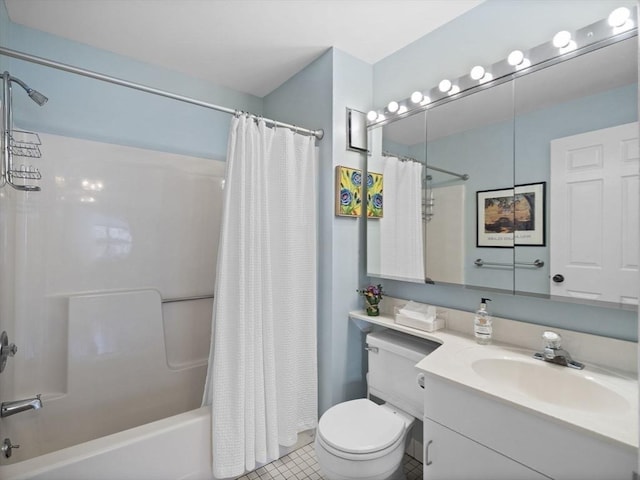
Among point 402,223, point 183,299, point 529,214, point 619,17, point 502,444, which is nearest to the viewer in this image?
point 502,444

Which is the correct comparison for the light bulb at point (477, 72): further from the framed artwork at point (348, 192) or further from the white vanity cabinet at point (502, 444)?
the white vanity cabinet at point (502, 444)

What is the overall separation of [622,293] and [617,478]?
63 centimetres

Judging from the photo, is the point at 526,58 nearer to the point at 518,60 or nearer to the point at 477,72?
the point at 518,60

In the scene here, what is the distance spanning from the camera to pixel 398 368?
164 centimetres

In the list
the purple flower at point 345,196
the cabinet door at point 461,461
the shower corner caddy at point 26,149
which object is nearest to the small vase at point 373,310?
the purple flower at point 345,196

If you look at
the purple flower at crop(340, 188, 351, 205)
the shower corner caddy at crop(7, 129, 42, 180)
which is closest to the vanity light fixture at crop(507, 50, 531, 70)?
the purple flower at crop(340, 188, 351, 205)

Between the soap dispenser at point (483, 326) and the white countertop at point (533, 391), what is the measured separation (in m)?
0.03

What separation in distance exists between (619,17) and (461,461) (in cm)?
169

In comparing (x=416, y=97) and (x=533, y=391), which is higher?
(x=416, y=97)

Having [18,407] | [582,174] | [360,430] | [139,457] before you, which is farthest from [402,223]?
[18,407]

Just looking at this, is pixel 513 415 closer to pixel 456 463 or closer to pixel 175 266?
pixel 456 463

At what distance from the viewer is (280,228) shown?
1.79 metres

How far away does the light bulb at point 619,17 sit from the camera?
1.10 meters

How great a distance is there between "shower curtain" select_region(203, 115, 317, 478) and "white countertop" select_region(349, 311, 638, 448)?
72 centimetres
